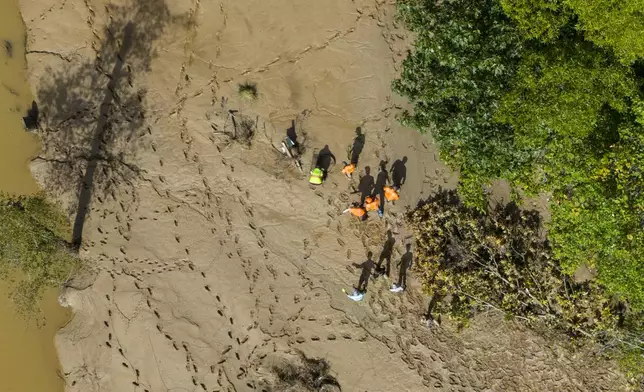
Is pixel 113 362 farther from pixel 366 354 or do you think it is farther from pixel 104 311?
pixel 366 354

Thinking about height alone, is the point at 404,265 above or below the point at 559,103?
below

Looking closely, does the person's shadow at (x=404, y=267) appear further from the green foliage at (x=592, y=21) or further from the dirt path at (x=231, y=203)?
the green foliage at (x=592, y=21)

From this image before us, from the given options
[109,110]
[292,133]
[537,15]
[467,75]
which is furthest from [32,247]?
[537,15]

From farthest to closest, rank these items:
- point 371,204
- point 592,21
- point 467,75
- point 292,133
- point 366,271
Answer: point 292,133 → point 366,271 → point 371,204 → point 467,75 → point 592,21

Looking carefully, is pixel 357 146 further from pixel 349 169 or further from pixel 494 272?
pixel 494 272

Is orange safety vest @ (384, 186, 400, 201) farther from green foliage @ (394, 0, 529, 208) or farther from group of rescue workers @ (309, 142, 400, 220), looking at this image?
green foliage @ (394, 0, 529, 208)

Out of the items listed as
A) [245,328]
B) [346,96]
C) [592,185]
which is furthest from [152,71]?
[592,185]
